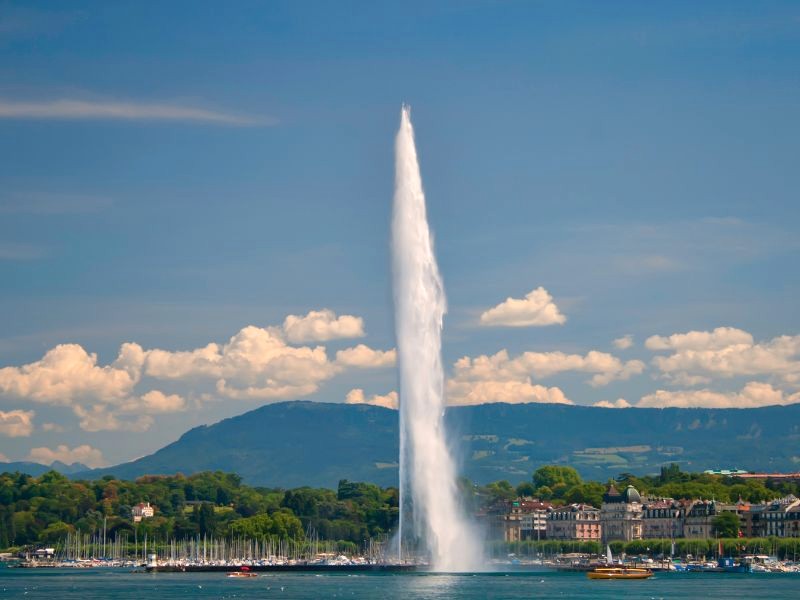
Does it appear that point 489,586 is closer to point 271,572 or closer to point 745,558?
point 271,572

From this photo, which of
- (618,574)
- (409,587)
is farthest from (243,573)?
(409,587)

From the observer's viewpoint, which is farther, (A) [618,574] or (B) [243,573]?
(B) [243,573]

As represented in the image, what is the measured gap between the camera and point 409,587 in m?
119

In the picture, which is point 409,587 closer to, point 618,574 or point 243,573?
point 618,574

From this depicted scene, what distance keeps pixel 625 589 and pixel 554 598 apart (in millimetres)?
19874

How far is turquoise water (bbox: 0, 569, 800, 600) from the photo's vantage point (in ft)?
389

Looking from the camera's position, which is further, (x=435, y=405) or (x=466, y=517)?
(x=466, y=517)

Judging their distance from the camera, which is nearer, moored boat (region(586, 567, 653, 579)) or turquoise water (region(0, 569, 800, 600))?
turquoise water (region(0, 569, 800, 600))

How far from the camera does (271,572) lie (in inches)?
7116

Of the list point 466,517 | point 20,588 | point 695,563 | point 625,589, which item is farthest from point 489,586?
point 695,563

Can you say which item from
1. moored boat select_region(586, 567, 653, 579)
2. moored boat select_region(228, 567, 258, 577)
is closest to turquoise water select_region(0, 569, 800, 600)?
moored boat select_region(586, 567, 653, 579)

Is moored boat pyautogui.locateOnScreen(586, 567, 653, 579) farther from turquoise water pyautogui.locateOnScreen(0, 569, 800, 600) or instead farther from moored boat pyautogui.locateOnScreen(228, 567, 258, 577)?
moored boat pyautogui.locateOnScreen(228, 567, 258, 577)

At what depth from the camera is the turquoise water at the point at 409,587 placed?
389 ft

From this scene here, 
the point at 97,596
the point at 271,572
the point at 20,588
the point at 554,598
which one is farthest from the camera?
the point at 271,572
